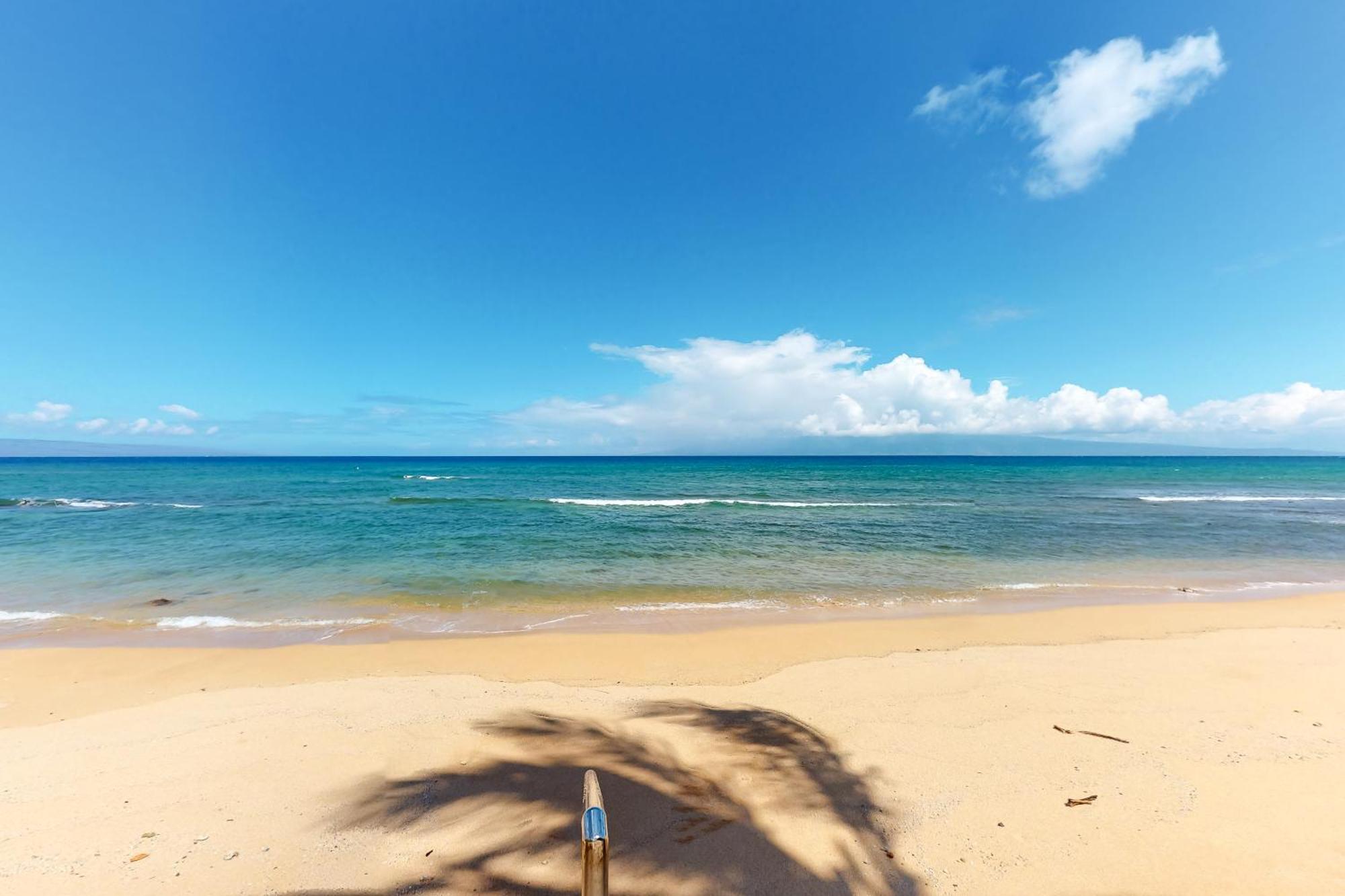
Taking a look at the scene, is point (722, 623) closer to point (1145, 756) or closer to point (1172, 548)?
point (1145, 756)

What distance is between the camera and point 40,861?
3635 mm

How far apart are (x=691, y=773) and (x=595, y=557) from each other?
40.7ft

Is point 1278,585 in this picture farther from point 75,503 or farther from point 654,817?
point 75,503

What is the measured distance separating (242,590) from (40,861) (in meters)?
10.8

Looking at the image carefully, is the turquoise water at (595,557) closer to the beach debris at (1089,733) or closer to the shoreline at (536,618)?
the shoreline at (536,618)

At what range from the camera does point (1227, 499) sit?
3603cm

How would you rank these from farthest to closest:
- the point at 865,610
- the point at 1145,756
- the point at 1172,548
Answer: the point at 1172,548, the point at 865,610, the point at 1145,756

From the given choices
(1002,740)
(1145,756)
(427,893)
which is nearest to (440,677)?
(427,893)

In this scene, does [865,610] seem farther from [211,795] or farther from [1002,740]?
[211,795]

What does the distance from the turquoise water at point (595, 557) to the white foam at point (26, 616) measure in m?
0.06

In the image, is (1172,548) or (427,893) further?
(1172,548)

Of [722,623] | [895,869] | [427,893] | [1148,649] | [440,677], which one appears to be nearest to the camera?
[427,893]

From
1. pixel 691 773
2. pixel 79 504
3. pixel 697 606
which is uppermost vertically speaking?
pixel 79 504

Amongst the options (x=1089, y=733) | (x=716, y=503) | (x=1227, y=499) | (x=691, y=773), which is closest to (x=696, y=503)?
(x=716, y=503)
